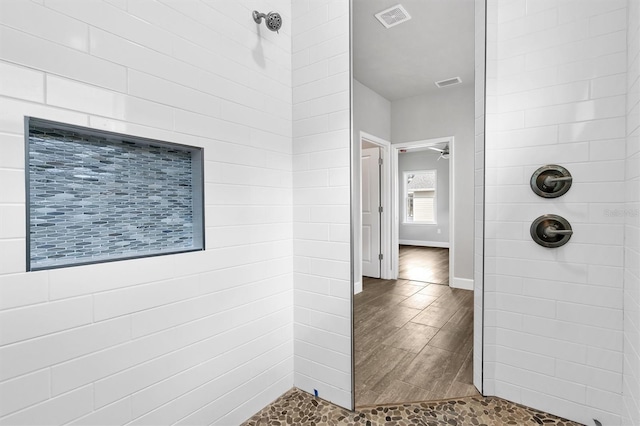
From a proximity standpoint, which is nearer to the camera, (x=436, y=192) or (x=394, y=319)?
(x=394, y=319)

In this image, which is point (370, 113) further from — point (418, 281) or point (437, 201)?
point (437, 201)

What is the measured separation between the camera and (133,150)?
51.2 inches

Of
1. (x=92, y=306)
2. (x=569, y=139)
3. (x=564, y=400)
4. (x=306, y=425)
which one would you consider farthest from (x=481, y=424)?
(x=92, y=306)

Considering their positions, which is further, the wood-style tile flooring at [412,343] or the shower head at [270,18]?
the wood-style tile flooring at [412,343]

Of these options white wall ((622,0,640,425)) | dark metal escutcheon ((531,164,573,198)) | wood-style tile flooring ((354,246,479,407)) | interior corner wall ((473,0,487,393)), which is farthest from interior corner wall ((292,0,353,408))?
white wall ((622,0,640,425))

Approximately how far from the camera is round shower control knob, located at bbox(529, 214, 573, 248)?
167 cm

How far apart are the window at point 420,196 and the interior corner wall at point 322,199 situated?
7273 mm

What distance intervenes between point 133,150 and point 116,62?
33cm

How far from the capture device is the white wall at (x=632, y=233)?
1.32 meters

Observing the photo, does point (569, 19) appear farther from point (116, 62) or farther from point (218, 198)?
point (116, 62)

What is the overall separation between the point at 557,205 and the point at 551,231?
14cm

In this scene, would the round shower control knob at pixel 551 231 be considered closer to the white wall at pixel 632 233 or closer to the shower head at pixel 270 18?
the white wall at pixel 632 233

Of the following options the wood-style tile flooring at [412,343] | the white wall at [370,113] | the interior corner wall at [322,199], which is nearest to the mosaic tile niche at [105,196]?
the interior corner wall at [322,199]

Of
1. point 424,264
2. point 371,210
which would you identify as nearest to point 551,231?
point 371,210
